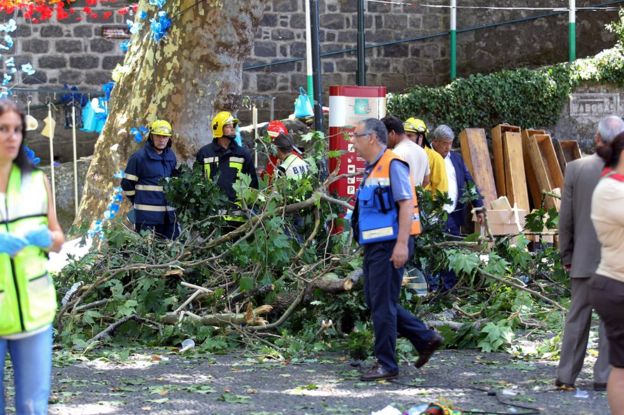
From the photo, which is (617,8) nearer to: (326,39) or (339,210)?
(326,39)

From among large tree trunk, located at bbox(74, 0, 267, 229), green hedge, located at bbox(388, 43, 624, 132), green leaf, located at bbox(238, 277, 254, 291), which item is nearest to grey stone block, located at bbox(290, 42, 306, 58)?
green hedge, located at bbox(388, 43, 624, 132)

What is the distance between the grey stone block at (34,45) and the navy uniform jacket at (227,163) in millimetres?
9328

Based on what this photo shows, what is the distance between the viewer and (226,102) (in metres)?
13.7

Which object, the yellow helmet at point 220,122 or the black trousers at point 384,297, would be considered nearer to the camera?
the black trousers at point 384,297

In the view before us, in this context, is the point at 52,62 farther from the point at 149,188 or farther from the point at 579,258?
the point at 579,258

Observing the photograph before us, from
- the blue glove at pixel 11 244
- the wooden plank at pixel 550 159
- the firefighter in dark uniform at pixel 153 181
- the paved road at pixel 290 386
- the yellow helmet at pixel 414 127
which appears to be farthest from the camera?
the wooden plank at pixel 550 159

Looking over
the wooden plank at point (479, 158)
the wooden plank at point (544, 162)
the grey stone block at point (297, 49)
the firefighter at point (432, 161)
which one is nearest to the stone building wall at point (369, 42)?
the grey stone block at point (297, 49)

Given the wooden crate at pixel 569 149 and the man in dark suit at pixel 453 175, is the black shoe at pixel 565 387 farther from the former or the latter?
the wooden crate at pixel 569 149

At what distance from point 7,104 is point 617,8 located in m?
17.7

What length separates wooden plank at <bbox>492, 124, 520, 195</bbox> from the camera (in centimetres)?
1802

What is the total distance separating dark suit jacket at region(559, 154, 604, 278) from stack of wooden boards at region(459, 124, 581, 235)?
30.7ft

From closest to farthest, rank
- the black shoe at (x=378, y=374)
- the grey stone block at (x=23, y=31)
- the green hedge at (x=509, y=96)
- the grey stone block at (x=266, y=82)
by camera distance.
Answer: the black shoe at (x=378, y=374) → the green hedge at (x=509, y=96) → the grey stone block at (x=23, y=31) → the grey stone block at (x=266, y=82)

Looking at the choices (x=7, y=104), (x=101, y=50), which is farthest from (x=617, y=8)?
(x=7, y=104)

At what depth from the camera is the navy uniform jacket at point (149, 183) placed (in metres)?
11.8
